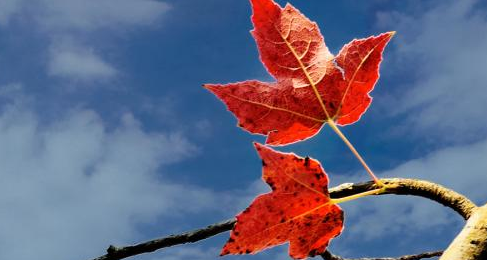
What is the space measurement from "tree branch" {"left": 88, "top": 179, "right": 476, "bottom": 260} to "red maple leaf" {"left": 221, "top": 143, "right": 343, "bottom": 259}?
0.10ft

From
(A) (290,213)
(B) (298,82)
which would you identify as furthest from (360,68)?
(A) (290,213)

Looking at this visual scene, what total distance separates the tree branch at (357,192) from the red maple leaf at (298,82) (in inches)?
3.5

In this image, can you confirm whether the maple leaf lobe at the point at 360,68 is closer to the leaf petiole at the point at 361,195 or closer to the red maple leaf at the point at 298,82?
the red maple leaf at the point at 298,82

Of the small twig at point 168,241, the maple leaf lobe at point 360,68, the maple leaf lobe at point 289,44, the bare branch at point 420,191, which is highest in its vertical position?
the maple leaf lobe at point 289,44

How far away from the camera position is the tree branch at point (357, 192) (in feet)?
1.93

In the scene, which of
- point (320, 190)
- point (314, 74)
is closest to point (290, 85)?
point (314, 74)

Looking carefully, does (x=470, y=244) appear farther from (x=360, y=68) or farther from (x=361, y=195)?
(x=360, y=68)

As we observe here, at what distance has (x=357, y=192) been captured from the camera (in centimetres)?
63

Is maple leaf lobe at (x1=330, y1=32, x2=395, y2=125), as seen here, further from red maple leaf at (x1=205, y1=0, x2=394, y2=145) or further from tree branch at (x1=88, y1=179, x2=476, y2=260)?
tree branch at (x1=88, y1=179, x2=476, y2=260)

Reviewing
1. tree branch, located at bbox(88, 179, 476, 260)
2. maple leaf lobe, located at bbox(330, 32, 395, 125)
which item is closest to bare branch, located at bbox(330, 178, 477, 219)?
tree branch, located at bbox(88, 179, 476, 260)

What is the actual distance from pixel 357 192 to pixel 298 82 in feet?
0.47

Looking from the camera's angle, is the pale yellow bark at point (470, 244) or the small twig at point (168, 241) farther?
the small twig at point (168, 241)

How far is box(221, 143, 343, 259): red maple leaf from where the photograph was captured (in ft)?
1.90

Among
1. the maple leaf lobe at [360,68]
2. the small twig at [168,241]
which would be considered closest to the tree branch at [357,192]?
the small twig at [168,241]
